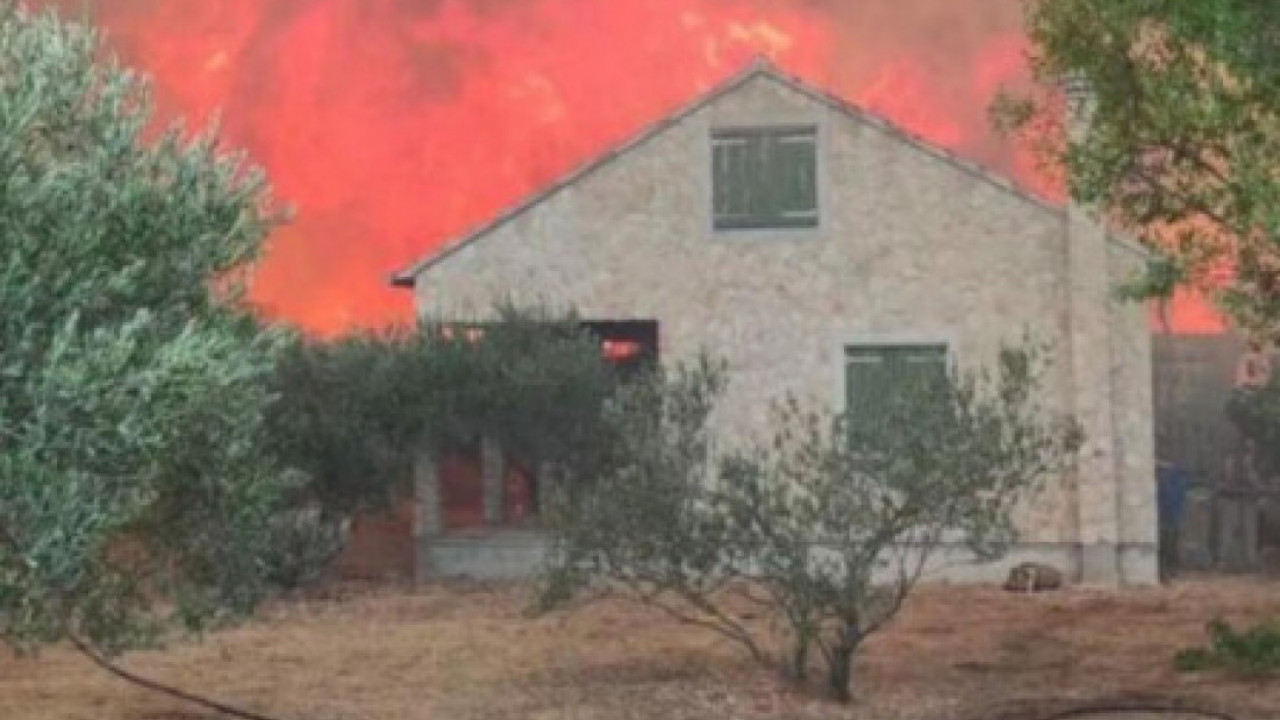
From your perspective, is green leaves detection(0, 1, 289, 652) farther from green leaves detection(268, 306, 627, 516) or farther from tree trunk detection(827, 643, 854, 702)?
green leaves detection(268, 306, 627, 516)

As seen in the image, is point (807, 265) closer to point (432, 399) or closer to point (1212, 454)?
point (432, 399)

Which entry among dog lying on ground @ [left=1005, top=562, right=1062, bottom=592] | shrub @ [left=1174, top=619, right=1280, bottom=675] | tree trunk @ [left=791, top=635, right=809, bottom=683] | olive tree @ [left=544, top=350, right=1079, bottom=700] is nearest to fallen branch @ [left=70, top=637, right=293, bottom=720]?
olive tree @ [left=544, top=350, right=1079, bottom=700]

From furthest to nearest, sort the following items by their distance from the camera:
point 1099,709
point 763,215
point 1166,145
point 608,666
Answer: point 763,215 → point 608,666 → point 1166,145 → point 1099,709

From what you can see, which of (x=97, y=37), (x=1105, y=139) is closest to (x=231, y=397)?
(x=97, y=37)

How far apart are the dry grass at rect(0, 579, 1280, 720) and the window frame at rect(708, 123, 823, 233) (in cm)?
595

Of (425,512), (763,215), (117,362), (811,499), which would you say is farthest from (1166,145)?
(425,512)

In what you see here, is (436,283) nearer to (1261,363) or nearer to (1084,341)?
(1084,341)

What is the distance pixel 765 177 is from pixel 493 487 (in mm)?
6277

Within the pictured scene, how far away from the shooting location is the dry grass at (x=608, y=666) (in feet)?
50.0

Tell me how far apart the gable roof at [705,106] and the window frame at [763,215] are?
1.54 feet

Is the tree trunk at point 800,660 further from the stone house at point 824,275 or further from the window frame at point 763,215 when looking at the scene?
the window frame at point 763,215

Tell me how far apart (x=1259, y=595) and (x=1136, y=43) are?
36.5 ft

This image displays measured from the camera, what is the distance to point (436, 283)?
27219mm

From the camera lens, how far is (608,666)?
1762cm
